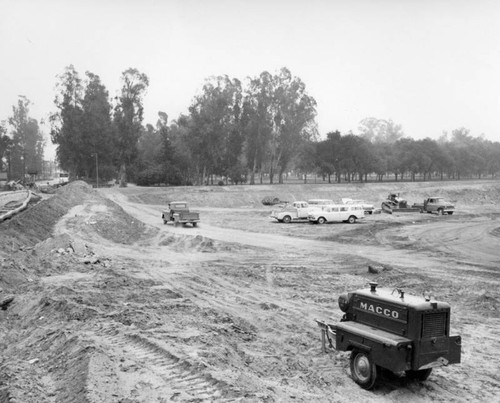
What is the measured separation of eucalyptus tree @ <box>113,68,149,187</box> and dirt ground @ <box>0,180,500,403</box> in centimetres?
4748

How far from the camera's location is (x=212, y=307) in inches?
563

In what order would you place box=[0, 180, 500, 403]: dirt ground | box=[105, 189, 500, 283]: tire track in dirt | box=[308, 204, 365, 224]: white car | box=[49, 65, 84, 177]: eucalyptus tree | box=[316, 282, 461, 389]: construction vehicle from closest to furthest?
1. box=[316, 282, 461, 389]: construction vehicle
2. box=[0, 180, 500, 403]: dirt ground
3. box=[105, 189, 500, 283]: tire track in dirt
4. box=[308, 204, 365, 224]: white car
5. box=[49, 65, 84, 177]: eucalyptus tree

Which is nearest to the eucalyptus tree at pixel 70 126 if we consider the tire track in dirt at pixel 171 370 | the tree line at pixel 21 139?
the tree line at pixel 21 139

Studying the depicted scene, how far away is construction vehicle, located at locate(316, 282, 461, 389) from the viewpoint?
8203mm

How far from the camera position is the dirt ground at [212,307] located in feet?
28.1

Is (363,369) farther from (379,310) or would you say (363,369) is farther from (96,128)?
(96,128)

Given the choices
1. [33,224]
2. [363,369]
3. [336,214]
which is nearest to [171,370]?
[363,369]

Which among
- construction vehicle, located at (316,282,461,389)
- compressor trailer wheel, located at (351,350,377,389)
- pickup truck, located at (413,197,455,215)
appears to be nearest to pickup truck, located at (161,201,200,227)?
pickup truck, located at (413,197,455,215)

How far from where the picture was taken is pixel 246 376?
8.71 metres

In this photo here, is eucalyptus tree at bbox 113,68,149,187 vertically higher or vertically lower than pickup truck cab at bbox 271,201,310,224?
higher

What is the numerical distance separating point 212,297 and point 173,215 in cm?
2173

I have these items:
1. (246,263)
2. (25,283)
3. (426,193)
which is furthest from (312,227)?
(426,193)

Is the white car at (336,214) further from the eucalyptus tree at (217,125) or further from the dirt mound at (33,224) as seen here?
the eucalyptus tree at (217,125)

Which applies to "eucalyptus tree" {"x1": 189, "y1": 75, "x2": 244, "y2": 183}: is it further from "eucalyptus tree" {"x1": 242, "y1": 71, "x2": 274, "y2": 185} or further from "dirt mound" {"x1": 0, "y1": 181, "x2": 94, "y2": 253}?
"dirt mound" {"x1": 0, "y1": 181, "x2": 94, "y2": 253}
